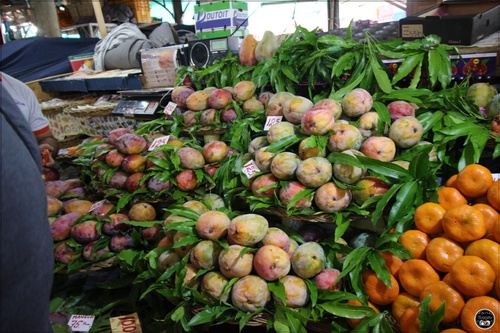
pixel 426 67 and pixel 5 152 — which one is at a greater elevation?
pixel 5 152

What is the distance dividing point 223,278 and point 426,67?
4.42 feet

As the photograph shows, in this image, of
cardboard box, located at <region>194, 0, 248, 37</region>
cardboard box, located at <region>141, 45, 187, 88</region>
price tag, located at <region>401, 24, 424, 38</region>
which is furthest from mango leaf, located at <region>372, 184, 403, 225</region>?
cardboard box, located at <region>194, 0, 248, 37</region>

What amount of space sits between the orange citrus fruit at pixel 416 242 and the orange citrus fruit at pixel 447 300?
135 millimetres

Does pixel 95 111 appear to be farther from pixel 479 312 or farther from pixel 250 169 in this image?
pixel 479 312

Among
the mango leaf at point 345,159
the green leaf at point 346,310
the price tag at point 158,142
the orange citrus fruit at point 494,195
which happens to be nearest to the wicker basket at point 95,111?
the price tag at point 158,142

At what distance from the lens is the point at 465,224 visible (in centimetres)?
116

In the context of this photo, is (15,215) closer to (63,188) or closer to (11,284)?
(11,284)

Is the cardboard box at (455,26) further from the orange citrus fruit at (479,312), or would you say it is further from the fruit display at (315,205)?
the orange citrus fruit at (479,312)

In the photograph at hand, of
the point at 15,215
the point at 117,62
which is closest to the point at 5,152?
the point at 15,215

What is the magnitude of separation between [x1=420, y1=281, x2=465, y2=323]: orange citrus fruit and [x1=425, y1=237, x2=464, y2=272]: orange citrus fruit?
2.4 inches

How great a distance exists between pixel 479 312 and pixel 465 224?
248 millimetres

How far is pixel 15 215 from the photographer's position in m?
0.63

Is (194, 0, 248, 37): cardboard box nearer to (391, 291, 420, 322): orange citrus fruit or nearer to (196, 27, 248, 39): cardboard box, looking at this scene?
(196, 27, 248, 39): cardboard box

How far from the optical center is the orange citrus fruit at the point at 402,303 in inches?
48.1
